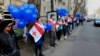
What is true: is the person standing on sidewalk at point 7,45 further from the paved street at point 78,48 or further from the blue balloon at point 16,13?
the paved street at point 78,48

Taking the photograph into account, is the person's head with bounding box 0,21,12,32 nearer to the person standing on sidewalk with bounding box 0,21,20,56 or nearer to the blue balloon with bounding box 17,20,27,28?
the person standing on sidewalk with bounding box 0,21,20,56

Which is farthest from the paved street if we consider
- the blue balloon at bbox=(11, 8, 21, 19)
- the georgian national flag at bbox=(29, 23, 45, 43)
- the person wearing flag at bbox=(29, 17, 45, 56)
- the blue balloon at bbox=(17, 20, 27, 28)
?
the blue balloon at bbox=(11, 8, 21, 19)

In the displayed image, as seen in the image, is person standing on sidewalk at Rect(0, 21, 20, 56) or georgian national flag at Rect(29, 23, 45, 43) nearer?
person standing on sidewalk at Rect(0, 21, 20, 56)

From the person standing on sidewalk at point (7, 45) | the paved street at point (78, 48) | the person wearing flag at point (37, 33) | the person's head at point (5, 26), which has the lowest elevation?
the paved street at point (78, 48)

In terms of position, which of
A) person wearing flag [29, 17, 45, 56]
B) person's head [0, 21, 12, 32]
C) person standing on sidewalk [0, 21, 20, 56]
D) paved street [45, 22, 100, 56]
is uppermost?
person's head [0, 21, 12, 32]

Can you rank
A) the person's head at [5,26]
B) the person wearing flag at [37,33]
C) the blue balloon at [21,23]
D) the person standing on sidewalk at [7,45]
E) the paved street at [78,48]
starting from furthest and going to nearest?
the paved street at [78,48], the person wearing flag at [37,33], the blue balloon at [21,23], the person's head at [5,26], the person standing on sidewalk at [7,45]

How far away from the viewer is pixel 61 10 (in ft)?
70.7

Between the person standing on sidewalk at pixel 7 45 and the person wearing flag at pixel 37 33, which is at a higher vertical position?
the person standing on sidewalk at pixel 7 45

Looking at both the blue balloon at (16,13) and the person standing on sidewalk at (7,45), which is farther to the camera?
the blue balloon at (16,13)

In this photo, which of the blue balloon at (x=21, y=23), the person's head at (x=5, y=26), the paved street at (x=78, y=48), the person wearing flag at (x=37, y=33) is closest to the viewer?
the person's head at (x=5, y=26)

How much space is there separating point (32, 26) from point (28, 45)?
8.18ft

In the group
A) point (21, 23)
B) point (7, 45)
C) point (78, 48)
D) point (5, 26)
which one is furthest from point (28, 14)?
point (78, 48)

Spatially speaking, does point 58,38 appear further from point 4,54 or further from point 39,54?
point 4,54

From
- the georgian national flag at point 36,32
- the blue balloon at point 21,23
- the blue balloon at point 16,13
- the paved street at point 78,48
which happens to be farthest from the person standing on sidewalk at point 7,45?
the paved street at point 78,48
